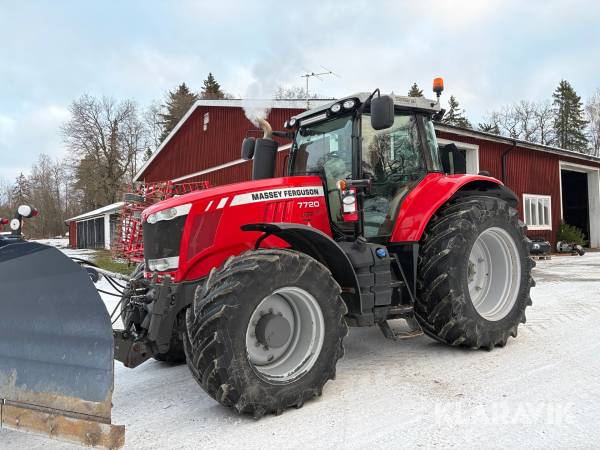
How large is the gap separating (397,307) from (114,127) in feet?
133

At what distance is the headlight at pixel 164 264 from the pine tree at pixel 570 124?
46.8 meters

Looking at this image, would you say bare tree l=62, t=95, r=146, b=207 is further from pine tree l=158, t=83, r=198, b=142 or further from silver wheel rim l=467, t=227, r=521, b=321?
silver wheel rim l=467, t=227, r=521, b=321

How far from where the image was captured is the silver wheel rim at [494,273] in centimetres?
459

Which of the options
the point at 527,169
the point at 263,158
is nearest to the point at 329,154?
the point at 263,158

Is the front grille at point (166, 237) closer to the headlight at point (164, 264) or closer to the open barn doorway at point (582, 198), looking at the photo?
the headlight at point (164, 264)

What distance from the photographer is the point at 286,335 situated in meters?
3.22

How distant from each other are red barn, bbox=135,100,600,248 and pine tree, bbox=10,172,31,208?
3741cm

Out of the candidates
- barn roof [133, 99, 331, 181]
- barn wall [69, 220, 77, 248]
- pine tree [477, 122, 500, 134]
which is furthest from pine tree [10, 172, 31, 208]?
pine tree [477, 122, 500, 134]

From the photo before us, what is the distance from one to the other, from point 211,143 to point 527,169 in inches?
460

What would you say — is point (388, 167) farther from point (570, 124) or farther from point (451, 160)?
point (570, 124)

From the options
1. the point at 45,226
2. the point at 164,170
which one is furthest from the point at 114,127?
the point at 164,170

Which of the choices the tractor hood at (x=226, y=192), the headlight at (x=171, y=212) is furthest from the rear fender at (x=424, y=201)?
the headlight at (x=171, y=212)

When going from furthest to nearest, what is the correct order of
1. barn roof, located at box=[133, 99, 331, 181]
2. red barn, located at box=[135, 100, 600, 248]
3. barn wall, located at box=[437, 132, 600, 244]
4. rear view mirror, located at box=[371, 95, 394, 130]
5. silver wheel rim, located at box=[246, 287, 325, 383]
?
→ 1. barn wall, located at box=[437, 132, 600, 244]
2. red barn, located at box=[135, 100, 600, 248]
3. barn roof, located at box=[133, 99, 331, 181]
4. rear view mirror, located at box=[371, 95, 394, 130]
5. silver wheel rim, located at box=[246, 287, 325, 383]

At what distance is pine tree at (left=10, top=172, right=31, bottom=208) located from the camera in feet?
170
